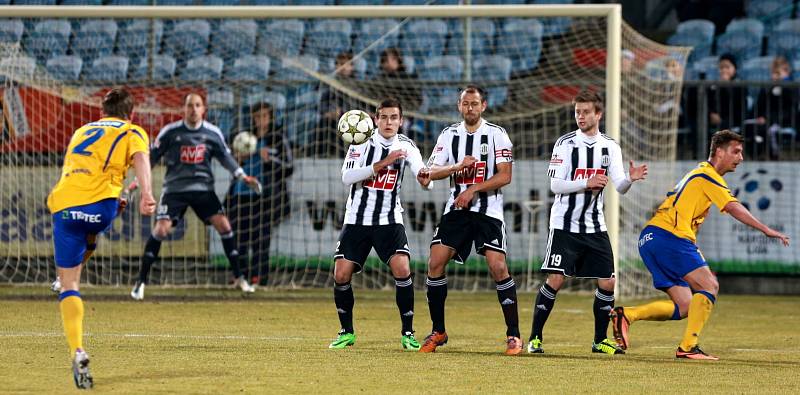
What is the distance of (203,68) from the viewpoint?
687 inches

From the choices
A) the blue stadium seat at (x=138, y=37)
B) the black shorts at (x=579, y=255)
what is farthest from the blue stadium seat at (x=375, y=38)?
the black shorts at (x=579, y=255)

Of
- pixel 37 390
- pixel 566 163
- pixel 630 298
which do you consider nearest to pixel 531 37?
pixel 630 298

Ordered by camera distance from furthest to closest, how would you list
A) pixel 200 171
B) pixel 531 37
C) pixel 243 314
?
pixel 531 37 → pixel 200 171 → pixel 243 314

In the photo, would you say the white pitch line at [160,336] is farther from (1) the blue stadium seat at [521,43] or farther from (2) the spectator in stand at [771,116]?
(1) the blue stadium seat at [521,43]

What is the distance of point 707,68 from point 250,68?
6.63 m

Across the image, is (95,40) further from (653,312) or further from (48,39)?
(653,312)

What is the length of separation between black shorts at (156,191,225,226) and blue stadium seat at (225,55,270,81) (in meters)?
3.90

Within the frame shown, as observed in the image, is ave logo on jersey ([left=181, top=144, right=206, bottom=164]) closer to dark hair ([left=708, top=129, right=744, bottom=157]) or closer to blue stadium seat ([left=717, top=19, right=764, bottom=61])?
dark hair ([left=708, top=129, right=744, bottom=157])

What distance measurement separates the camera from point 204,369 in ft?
25.5

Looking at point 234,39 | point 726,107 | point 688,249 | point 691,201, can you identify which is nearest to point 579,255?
point 688,249

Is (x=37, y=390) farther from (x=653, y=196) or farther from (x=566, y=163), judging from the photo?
(x=653, y=196)

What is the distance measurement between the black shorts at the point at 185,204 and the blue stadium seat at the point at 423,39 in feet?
16.5

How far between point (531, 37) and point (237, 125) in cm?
501

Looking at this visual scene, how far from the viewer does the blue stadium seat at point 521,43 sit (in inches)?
695
